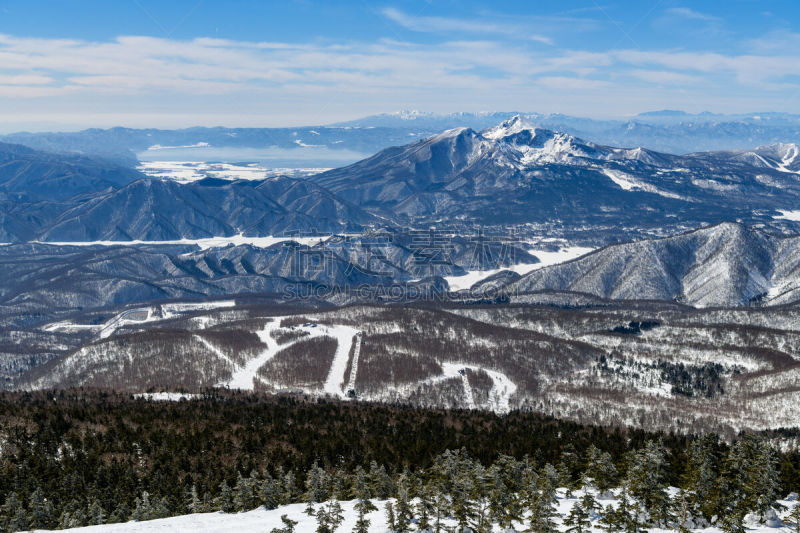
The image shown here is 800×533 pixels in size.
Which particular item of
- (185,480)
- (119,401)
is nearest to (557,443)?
(185,480)

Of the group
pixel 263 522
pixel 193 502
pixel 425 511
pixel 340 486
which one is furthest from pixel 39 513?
pixel 425 511

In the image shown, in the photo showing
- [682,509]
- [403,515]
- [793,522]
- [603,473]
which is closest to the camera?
[793,522]

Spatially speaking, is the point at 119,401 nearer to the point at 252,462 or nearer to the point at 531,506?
the point at 252,462

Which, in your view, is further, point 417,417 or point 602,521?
point 417,417

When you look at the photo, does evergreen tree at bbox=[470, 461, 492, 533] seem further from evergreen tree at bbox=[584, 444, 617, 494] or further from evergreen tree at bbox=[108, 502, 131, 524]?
evergreen tree at bbox=[108, 502, 131, 524]

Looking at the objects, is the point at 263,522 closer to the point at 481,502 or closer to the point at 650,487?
the point at 481,502

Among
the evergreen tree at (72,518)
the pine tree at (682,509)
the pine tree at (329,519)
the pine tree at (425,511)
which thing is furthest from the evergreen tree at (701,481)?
the evergreen tree at (72,518)

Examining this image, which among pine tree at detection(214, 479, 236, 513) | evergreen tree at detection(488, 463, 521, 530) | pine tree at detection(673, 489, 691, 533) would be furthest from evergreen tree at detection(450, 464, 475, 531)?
pine tree at detection(214, 479, 236, 513)

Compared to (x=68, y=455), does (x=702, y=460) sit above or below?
above

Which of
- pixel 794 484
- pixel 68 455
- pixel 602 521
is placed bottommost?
pixel 68 455
